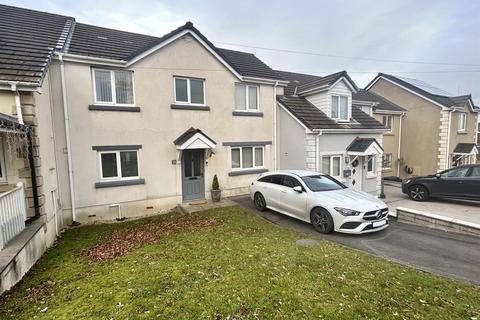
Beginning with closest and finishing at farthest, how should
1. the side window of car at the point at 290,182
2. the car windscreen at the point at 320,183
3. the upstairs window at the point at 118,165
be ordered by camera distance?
the car windscreen at the point at 320,183 → the side window of car at the point at 290,182 → the upstairs window at the point at 118,165

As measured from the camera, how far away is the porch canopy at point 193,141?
10422mm

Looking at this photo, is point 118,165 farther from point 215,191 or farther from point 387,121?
point 387,121

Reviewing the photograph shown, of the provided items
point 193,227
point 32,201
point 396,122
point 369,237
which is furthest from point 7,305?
point 396,122

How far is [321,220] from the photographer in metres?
8.07

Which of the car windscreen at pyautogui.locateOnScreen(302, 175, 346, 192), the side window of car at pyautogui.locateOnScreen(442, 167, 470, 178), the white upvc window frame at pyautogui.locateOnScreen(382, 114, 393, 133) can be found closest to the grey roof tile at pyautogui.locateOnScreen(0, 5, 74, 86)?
the car windscreen at pyautogui.locateOnScreen(302, 175, 346, 192)

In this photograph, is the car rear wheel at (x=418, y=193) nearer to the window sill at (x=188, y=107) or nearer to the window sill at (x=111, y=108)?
the window sill at (x=188, y=107)

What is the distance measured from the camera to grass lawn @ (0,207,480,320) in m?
3.79

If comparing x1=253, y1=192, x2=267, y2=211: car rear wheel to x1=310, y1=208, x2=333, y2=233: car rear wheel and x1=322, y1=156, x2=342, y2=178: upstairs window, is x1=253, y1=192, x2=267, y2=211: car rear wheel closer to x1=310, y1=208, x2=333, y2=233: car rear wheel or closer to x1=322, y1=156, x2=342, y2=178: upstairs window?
x1=310, y1=208, x2=333, y2=233: car rear wheel

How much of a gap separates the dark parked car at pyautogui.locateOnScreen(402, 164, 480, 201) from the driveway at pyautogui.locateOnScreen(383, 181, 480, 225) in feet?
1.45

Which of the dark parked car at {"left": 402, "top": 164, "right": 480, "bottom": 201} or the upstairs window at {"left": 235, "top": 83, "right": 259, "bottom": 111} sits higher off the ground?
the upstairs window at {"left": 235, "top": 83, "right": 259, "bottom": 111}

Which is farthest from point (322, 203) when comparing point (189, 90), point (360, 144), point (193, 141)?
point (189, 90)

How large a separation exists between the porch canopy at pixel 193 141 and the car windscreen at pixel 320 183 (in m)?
4.48

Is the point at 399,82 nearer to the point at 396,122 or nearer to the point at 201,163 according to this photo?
the point at 396,122

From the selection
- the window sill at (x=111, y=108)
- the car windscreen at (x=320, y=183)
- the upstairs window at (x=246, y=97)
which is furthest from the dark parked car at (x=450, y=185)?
the window sill at (x=111, y=108)
